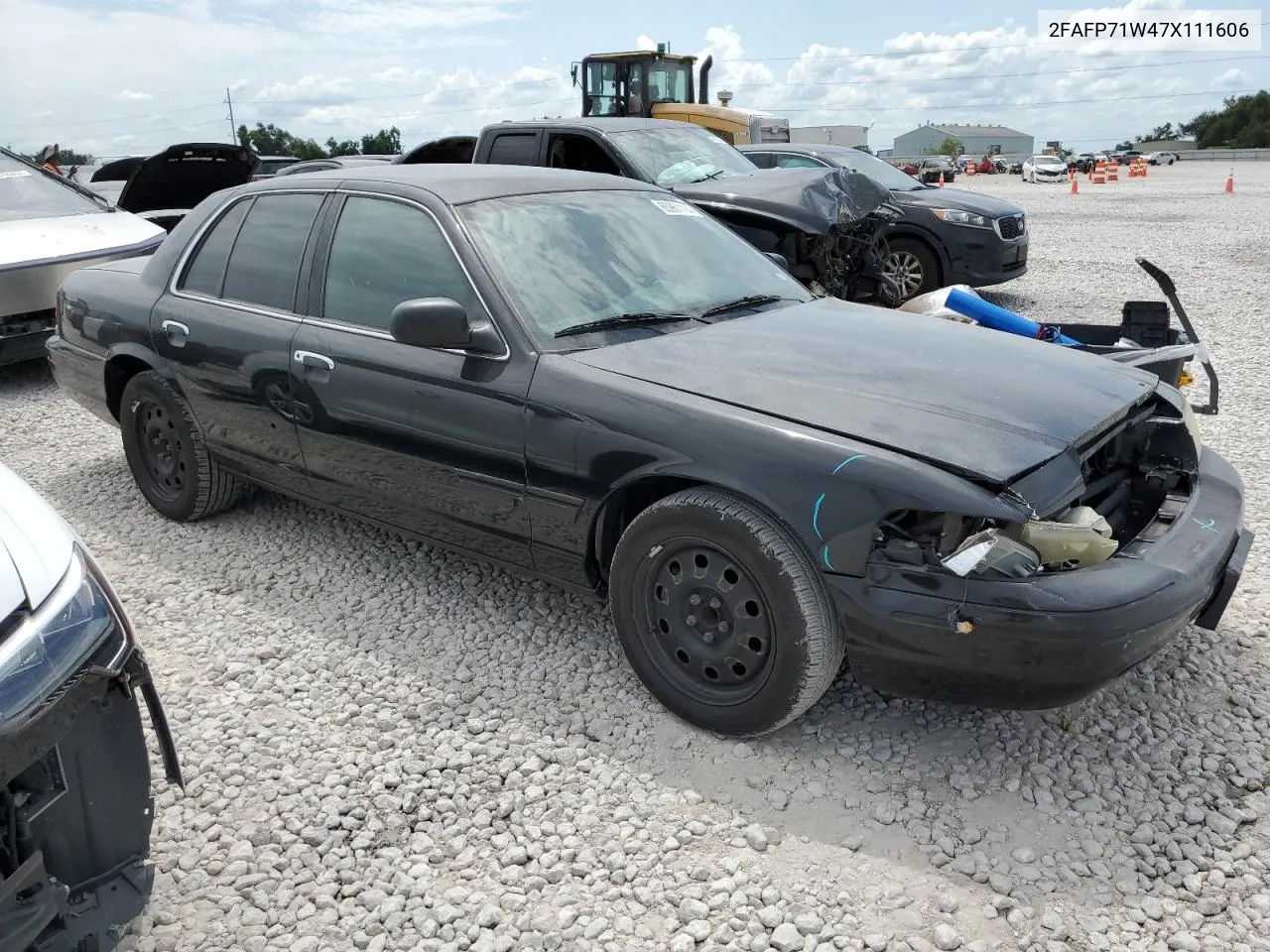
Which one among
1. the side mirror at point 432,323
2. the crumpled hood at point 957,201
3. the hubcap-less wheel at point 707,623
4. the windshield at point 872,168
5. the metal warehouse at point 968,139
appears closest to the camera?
the hubcap-less wheel at point 707,623

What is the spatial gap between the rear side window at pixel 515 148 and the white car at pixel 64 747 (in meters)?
6.79

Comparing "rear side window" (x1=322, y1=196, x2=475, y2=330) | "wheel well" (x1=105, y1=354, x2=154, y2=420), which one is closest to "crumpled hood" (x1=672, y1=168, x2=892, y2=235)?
"rear side window" (x1=322, y1=196, x2=475, y2=330)

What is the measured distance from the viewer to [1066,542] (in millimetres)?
2533

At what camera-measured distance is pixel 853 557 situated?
2.58 metres

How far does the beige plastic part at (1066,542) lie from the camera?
8.29ft

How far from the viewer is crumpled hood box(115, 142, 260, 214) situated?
1060 cm

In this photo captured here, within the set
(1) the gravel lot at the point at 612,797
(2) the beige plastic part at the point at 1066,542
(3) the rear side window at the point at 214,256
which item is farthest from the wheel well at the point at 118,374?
(2) the beige plastic part at the point at 1066,542

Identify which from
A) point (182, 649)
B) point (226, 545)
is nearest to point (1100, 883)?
point (182, 649)

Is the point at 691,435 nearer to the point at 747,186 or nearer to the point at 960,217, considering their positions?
the point at 747,186

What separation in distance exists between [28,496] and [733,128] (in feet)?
46.6

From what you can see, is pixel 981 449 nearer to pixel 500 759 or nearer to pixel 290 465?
pixel 500 759

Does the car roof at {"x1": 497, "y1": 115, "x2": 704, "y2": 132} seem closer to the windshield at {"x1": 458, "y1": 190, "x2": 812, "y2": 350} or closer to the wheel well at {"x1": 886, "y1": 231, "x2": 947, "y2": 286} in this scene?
the wheel well at {"x1": 886, "y1": 231, "x2": 947, "y2": 286}

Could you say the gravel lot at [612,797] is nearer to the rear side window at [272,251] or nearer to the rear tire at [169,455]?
the rear tire at [169,455]

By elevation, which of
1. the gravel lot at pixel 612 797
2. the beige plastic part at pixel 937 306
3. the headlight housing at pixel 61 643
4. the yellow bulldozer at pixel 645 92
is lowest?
the gravel lot at pixel 612 797
